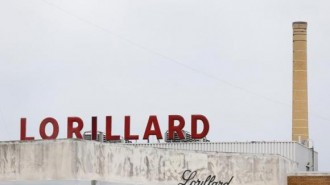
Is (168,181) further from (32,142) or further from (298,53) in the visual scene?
(298,53)

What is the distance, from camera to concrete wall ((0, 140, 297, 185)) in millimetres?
56594

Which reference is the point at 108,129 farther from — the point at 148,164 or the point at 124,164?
the point at 124,164

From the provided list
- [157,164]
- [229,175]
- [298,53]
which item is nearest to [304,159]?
[298,53]

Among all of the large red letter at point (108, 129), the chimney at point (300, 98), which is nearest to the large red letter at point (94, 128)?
the large red letter at point (108, 129)

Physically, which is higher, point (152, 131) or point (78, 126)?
point (78, 126)

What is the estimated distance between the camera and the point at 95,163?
→ 189 feet

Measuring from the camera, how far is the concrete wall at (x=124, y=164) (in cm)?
5659

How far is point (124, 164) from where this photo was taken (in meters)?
60.0

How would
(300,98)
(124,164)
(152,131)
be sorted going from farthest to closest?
(300,98) → (152,131) → (124,164)

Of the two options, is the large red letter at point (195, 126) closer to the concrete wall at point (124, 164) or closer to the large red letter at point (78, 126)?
the large red letter at point (78, 126)

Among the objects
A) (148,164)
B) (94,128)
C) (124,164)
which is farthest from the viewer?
(94,128)

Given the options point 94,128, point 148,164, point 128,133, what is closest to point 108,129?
point 128,133

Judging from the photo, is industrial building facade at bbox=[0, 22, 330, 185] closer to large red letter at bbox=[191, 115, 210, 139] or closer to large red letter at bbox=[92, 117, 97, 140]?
large red letter at bbox=[92, 117, 97, 140]

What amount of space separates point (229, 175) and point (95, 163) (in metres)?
11.4
